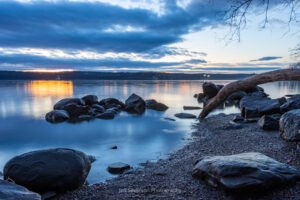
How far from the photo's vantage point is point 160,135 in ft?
30.5

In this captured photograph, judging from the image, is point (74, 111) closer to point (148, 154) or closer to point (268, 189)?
point (148, 154)

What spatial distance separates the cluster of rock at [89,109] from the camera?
41.0 feet

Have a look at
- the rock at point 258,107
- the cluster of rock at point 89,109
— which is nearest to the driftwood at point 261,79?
the rock at point 258,107

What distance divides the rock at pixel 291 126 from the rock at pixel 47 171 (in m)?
4.75

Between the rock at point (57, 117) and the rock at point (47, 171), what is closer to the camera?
the rock at point (47, 171)

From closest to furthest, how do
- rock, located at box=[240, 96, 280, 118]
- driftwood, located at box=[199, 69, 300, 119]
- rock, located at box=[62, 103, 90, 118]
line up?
driftwood, located at box=[199, 69, 300, 119] → rock, located at box=[240, 96, 280, 118] → rock, located at box=[62, 103, 90, 118]

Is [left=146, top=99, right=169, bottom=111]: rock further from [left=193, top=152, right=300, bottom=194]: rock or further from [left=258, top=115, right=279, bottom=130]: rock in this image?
[left=193, top=152, right=300, bottom=194]: rock

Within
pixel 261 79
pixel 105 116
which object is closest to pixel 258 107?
pixel 261 79

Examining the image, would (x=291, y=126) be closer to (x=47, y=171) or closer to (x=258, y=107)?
(x=258, y=107)

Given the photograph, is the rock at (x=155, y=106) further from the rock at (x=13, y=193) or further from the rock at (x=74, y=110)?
the rock at (x=13, y=193)

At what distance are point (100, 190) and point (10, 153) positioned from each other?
5.10 m

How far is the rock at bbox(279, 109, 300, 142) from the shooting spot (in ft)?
15.8

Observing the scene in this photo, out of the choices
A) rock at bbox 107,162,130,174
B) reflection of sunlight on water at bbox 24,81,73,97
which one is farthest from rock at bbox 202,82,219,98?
rock at bbox 107,162,130,174

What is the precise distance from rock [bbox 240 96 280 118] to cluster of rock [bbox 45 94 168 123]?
7287 millimetres
